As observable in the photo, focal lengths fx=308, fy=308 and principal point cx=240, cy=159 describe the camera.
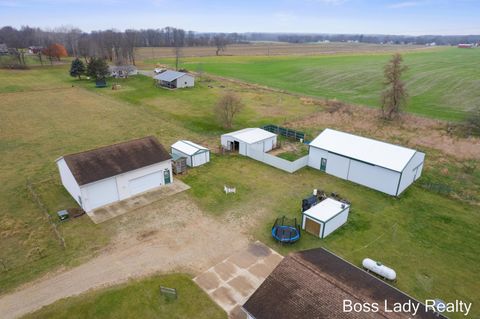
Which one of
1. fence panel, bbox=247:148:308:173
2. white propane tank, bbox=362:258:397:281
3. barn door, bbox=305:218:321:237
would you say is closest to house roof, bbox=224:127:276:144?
fence panel, bbox=247:148:308:173

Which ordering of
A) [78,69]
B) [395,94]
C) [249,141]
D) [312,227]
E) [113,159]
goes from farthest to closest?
[78,69] < [395,94] < [249,141] < [113,159] < [312,227]

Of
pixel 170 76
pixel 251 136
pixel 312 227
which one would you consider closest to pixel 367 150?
pixel 312 227

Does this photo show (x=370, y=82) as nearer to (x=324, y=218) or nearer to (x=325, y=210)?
(x=325, y=210)

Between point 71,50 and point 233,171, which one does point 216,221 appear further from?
point 71,50

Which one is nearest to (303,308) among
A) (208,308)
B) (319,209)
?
(208,308)

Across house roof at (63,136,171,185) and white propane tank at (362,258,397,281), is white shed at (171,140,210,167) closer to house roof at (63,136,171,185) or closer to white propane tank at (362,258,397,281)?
house roof at (63,136,171,185)

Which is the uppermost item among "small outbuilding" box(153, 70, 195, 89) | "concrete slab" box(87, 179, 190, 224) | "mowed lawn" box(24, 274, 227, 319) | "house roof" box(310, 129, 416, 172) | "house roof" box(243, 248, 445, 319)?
"small outbuilding" box(153, 70, 195, 89)

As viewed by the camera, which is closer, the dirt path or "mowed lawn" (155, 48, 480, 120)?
the dirt path

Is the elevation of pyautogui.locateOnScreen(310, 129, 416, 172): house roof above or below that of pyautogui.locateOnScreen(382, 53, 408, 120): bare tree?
below
